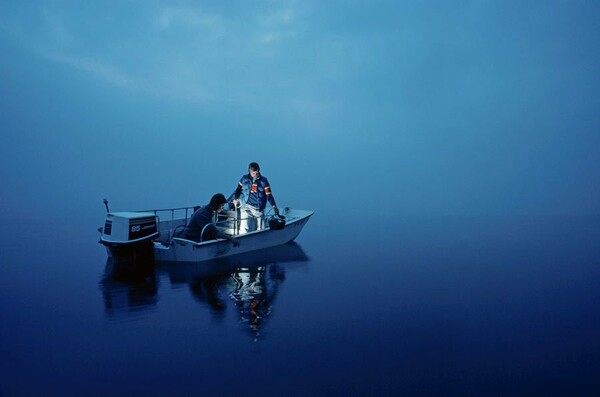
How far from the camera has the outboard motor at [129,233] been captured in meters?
8.18

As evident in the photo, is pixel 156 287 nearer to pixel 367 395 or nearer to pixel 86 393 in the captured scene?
pixel 86 393

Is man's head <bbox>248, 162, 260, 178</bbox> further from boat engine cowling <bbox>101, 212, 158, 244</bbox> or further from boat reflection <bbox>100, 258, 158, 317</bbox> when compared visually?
boat reflection <bbox>100, 258, 158, 317</bbox>

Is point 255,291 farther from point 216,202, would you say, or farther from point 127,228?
point 127,228

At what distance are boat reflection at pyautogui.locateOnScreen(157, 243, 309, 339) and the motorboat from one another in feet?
0.89

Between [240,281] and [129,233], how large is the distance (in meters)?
2.67

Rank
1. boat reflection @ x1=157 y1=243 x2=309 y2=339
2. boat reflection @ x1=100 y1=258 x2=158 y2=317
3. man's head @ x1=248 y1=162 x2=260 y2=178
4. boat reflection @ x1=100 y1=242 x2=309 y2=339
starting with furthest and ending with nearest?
man's head @ x1=248 y1=162 x2=260 y2=178
boat reflection @ x1=100 y1=258 x2=158 y2=317
boat reflection @ x1=100 y1=242 x2=309 y2=339
boat reflection @ x1=157 y1=243 x2=309 y2=339

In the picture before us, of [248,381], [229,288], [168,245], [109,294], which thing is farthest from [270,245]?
[248,381]

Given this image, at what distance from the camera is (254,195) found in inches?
432

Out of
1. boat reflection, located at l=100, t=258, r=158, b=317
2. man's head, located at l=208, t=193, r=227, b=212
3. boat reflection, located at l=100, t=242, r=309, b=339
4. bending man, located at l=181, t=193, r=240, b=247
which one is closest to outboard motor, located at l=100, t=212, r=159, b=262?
boat reflection, located at l=100, t=258, r=158, b=317

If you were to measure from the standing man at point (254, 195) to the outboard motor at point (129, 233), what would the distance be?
2.84m

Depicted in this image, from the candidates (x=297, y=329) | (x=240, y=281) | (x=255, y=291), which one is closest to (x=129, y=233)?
(x=240, y=281)

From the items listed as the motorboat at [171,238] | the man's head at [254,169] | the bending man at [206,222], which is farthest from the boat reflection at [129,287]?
the man's head at [254,169]

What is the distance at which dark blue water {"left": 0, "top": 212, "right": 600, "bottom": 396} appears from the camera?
3959mm

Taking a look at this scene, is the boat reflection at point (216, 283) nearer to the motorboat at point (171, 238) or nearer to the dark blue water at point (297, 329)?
the dark blue water at point (297, 329)
